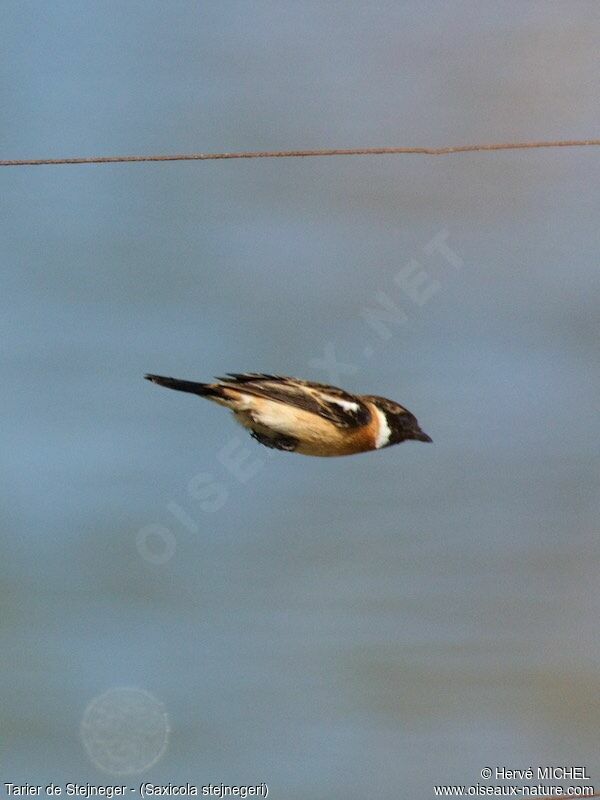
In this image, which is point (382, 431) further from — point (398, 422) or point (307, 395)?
point (307, 395)

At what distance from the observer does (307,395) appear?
20.6ft

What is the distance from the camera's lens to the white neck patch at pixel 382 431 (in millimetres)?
6574

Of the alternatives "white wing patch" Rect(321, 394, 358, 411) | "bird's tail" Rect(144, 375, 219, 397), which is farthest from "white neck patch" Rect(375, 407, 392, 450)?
"bird's tail" Rect(144, 375, 219, 397)

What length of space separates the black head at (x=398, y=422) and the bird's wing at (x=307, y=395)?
0.91ft

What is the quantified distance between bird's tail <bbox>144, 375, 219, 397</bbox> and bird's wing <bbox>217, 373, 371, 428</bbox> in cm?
8

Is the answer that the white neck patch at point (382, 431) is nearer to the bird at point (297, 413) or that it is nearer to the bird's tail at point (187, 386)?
the bird at point (297, 413)

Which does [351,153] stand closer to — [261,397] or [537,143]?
[537,143]

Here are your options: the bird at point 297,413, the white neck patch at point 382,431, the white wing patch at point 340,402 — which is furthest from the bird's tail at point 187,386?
the white neck patch at point 382,431

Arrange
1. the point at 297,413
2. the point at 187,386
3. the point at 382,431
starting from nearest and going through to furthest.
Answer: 1. the point at 187,386
2. the point at 297,413
3. the point at 382,431

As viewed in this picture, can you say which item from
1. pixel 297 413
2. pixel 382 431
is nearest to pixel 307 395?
pixel 297 413

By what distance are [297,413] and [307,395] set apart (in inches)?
4.6

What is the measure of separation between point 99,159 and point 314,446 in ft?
7.54

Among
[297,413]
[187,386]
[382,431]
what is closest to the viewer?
[187,386]

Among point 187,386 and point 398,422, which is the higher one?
point 398,422
